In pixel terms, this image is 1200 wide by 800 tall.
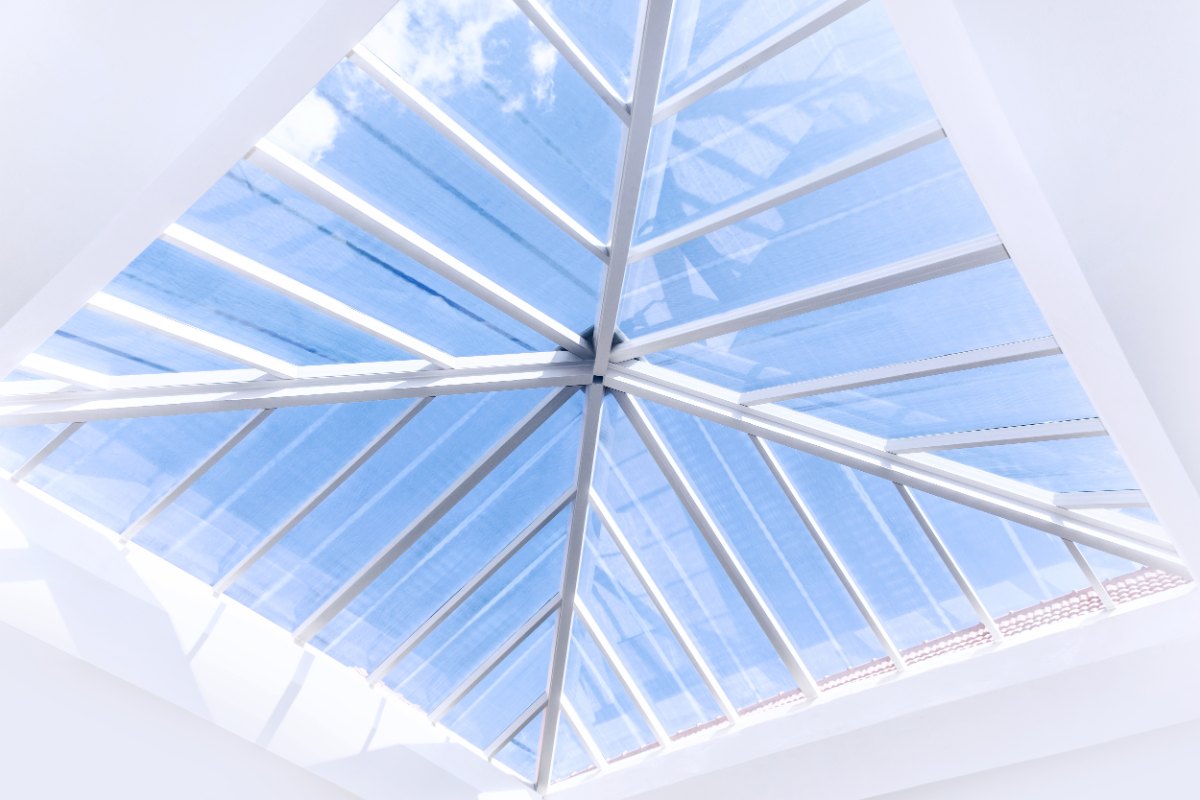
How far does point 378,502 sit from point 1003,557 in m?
7.76

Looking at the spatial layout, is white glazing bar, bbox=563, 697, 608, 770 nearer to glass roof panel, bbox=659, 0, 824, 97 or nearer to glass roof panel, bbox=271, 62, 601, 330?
glass roof panel, bbox=271, 62, 601, 330

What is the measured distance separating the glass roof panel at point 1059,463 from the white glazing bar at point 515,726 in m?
7.90

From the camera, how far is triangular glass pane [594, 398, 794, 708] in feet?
40.8

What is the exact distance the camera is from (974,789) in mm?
12250

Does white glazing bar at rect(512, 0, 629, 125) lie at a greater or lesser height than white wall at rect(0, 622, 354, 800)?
greater

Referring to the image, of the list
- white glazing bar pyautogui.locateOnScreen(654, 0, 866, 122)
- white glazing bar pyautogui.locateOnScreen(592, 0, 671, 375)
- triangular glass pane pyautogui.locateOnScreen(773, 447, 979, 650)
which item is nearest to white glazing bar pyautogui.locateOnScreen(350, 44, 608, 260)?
white glazing bar pyautogui.locateOnScreen(592, 0, 671, 375)

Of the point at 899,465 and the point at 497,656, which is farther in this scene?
the point at 497,656

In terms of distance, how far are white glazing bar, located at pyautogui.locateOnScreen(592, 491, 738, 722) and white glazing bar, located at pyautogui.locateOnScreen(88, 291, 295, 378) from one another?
15.9 feet

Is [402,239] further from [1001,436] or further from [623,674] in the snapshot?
[623,674]

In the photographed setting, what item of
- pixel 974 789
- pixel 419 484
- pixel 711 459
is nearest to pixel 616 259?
pixel 711 459

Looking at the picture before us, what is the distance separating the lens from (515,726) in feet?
50.9

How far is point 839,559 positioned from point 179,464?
8121 millimetres

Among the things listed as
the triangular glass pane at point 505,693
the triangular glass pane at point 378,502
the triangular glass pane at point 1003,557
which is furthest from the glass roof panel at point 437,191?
the triangular glass pane at point 505,693

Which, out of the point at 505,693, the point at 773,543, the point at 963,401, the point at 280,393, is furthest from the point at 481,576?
the point at 963,401
